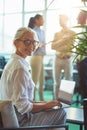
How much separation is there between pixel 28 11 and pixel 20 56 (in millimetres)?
6741

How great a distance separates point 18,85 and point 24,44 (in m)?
0.39

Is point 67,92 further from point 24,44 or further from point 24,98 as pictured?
point 24,98

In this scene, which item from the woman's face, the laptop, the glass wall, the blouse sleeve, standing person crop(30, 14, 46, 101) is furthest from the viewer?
the glass wall

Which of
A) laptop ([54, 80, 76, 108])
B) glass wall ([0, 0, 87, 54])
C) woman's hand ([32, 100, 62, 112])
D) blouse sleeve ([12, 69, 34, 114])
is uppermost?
glass wall ([0, 0, 87, 54])

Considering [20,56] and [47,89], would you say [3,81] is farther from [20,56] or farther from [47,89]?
[47,89]

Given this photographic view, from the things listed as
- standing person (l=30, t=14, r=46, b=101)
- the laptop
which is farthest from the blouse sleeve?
standing person (l=30, t=14, r=46, b=101)

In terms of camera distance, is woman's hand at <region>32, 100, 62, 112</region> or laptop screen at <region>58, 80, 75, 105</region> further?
laptop screen at <region>58, 80, 75, 105</region>

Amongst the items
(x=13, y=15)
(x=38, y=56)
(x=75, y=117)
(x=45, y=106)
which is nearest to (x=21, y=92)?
(x=45, y=106)

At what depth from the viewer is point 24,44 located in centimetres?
235

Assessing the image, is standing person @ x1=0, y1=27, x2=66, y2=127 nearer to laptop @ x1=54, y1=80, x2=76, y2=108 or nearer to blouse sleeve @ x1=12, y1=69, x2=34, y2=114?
blouse sleeve @ x1=12, y1=69, x2=34, y2=114

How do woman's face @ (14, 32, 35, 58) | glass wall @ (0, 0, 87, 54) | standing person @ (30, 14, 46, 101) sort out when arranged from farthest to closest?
glass wall @ (0, 0, 87, 54)
standing person @ (30, 14, 46, 101)
woman's face @ (14, 32, 35, 58)

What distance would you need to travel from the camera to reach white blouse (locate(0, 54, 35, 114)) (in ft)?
6.82

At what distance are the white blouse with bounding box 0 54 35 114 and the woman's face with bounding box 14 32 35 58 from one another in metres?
0.09

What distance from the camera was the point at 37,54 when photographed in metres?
4.91
